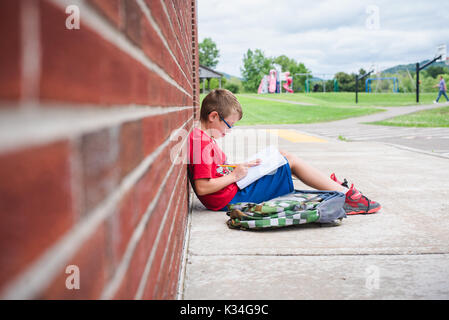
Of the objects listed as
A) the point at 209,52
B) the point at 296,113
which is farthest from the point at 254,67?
the point at 296,113

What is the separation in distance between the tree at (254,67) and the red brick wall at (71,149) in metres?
84.7

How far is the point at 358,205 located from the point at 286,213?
73 centimetres

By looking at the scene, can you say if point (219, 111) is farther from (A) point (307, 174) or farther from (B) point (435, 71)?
(B) point (435, 71)

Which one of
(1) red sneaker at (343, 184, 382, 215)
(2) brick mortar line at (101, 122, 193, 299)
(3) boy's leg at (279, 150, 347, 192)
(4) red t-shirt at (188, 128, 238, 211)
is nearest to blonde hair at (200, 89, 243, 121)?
(4) red t-shirt at (188, 128, 238, 211)

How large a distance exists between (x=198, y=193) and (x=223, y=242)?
71 centimetres

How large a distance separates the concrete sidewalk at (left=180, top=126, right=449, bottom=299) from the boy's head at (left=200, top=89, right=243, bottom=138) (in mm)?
688

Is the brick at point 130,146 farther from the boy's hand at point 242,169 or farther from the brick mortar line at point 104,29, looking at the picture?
the boy's hand at point 242,169

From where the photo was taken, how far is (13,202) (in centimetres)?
32

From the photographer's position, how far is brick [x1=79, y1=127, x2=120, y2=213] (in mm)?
501

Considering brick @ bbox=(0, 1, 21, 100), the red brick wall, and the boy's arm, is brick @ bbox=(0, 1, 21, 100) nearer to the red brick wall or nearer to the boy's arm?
the red brick wall

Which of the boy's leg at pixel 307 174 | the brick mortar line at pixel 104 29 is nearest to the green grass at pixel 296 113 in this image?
the boy's leg at pixel 307 174

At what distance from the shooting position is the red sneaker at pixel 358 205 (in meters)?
3.22

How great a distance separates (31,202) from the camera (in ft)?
1.15
